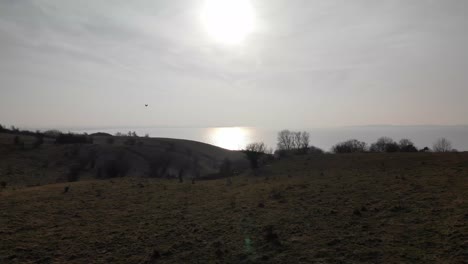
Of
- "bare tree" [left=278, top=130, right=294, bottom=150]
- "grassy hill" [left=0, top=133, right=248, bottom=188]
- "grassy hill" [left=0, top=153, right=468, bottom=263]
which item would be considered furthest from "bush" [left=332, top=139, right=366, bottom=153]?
"grassy hill" [left=0, top=153, right=468, bottom=263]

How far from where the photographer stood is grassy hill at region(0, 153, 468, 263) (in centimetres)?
1342

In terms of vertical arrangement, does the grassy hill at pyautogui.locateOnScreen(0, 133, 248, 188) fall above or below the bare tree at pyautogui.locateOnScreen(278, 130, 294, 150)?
below

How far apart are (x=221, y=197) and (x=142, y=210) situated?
7.10m

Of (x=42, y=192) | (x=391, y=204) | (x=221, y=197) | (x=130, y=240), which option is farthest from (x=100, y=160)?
(x=391, y=204)

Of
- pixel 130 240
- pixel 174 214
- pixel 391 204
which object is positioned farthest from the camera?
pixel 174 214

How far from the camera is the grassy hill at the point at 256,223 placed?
13.4 meters

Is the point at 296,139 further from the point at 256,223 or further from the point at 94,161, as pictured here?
the point at 256,223

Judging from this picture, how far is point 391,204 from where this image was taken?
738 inches

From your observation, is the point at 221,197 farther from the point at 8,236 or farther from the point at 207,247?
the point at 8,236

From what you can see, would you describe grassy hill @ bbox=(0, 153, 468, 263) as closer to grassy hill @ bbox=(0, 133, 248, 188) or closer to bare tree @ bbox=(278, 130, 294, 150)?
grassy hill @ bbox=(0, 133, 248, 188)

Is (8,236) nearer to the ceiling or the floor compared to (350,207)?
nearer to the floor

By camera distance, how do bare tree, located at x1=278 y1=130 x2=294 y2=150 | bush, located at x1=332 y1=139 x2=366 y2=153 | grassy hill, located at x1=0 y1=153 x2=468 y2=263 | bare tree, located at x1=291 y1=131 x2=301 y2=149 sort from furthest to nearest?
bare tree, located at x1=278 y1=130 x2=294 y2=150 → bare tree, located at x1=291 y1=131 x2=301 y2=149 → bush, located at x1=332 y1=139 x2=366 y2=153 → grassy hill, located at x1=0 y1=153 x2=468 y2=263

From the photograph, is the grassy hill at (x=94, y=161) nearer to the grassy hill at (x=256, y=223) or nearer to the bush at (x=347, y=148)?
the grassy hill at (x=256, y=223)

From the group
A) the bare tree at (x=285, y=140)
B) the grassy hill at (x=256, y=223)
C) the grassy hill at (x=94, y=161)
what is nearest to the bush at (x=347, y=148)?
the grassy hill at (x=94, y=161)
